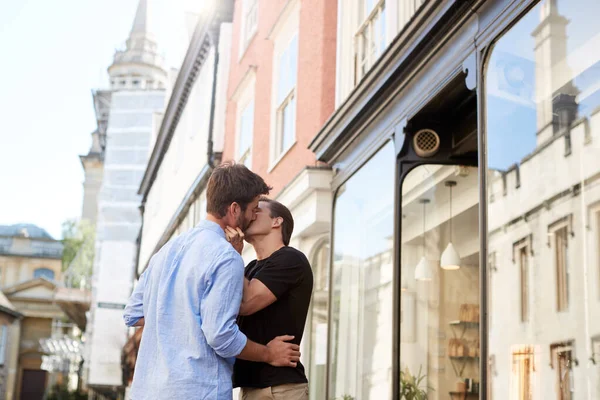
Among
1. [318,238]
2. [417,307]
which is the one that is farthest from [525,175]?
[318,238]

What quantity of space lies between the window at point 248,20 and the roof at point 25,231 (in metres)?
85.4

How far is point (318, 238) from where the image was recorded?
37.7ft

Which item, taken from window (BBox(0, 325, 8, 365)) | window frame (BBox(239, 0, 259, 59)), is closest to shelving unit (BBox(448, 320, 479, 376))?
window frame (BBox(239, 0, 259, 59))

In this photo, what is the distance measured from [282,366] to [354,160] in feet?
18.8

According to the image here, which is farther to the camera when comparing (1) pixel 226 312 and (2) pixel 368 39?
(2) pixel 368 39

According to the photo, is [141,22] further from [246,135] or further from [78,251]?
[246,135]

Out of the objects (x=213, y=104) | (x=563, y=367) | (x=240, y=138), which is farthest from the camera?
Result: (x=213, y=104)

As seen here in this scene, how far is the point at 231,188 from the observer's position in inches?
159

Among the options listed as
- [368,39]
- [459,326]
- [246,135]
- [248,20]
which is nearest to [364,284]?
[459,326]

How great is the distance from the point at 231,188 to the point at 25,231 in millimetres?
100572

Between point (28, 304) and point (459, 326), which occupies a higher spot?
point (28, 304)

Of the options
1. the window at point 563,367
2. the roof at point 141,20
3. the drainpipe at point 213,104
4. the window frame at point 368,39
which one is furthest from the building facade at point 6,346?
the window at point 563,367

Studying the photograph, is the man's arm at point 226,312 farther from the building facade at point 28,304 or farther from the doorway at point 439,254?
the building facade at point 28,304

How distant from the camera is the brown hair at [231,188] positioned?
4.04 m
